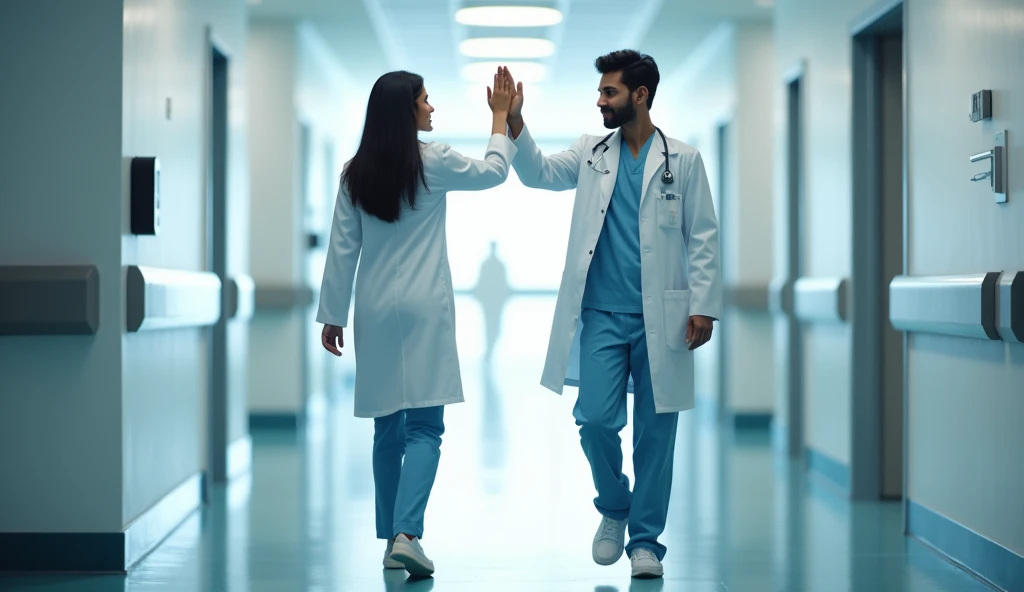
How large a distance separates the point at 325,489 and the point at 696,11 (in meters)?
5.01

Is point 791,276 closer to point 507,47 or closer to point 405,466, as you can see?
point 405,466

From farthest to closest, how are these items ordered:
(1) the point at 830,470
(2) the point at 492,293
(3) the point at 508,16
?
(2) the point at 492,293 → (3) the point at 508,16 → (1) the point at 830,470

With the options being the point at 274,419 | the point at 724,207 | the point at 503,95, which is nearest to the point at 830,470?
the point at 503,95

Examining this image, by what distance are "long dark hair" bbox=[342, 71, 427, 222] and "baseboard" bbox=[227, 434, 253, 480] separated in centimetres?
296

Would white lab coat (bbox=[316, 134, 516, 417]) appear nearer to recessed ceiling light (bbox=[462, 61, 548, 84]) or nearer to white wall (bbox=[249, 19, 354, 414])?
white wall (bbox=[249, 19, 354, 414])

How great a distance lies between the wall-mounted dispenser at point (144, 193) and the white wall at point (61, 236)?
14cm

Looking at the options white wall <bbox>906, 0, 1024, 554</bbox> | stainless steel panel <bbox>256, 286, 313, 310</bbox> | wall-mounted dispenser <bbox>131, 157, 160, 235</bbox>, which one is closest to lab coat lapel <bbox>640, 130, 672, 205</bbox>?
white wall <bbox>906, 0, 1024, 554</bbox>

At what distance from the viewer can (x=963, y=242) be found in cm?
412

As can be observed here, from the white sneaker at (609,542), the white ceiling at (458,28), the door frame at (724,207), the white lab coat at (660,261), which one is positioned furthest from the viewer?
the door frame at (724,207)

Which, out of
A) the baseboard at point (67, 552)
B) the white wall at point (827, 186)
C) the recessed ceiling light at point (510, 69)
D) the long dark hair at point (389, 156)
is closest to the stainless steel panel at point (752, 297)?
the white wall at point (827, 186)

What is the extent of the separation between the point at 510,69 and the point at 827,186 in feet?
23.0

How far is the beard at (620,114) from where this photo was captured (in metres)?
3.81

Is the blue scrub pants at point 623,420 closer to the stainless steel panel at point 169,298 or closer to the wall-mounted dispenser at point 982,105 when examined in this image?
the wall-mounted dispenser at point 982,105

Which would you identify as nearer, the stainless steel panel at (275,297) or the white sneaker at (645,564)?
the white sneaker at (645,564)
